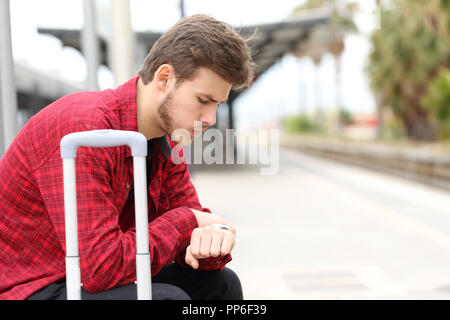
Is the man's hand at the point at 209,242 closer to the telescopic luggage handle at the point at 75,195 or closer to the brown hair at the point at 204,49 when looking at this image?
the telescopic luggage handle at the point at 75,195

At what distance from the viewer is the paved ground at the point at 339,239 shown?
16.7ft

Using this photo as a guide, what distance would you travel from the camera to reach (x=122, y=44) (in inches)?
236

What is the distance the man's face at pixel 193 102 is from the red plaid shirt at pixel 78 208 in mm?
100

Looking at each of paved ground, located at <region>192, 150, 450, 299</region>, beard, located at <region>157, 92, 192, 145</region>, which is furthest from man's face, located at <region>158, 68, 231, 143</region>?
paved ground, located at <region>192, 150, 450, 299</region>

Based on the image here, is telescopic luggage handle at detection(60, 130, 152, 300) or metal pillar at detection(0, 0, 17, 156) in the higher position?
metal pillar at detection(0, 0, 17, 156)

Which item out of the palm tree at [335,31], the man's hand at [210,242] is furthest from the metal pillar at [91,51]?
the palm tree at [335,31]

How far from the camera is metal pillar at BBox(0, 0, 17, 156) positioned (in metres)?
2.67

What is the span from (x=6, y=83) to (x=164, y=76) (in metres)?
1.22

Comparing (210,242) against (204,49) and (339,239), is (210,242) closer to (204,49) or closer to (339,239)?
(204,49)

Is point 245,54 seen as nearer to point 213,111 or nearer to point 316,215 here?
point 213,111

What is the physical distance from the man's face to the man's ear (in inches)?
1.0

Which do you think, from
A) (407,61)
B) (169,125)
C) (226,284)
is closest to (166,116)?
(169,125)

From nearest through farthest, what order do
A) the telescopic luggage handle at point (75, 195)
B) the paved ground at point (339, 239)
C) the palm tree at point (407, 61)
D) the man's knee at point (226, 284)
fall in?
the telescopic luggage handle at point (75, 195) → the man's knee at point (226, 284) → the paved ground at point (339, 239) → the palm tree at point (407, 61)

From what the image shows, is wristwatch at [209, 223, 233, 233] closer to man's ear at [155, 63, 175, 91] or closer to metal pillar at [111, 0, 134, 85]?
man's ear at [155, 63, 175, 91]
